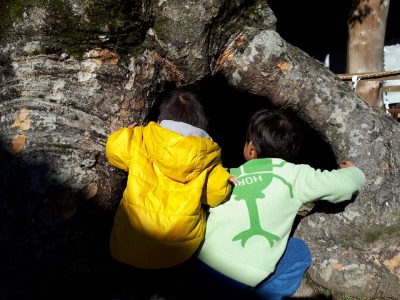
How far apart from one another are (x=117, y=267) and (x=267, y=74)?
5.05ft

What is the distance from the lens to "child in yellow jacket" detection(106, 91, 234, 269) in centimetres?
222

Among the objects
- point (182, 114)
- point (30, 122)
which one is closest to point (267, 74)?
point (182, 114)

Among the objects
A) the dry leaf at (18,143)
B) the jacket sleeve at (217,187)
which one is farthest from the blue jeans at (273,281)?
the dry leaf at (18,143)

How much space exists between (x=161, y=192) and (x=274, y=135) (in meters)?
0.71

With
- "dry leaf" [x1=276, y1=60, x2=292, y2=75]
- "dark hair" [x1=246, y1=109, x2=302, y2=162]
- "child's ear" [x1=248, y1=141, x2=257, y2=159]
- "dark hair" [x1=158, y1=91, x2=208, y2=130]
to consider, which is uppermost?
"dry leaf" [x1=276, y1=60, x2=292, y2=75]

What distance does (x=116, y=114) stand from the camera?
2570 millimetres

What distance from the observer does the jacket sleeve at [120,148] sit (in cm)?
233

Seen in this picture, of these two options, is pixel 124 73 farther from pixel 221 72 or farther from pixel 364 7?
pixel 364 7

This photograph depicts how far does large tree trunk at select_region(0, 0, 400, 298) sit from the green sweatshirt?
55 centimetres

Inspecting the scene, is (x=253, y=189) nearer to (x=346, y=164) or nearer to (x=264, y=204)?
(x=264, y=204)

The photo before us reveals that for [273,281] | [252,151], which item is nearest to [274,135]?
[252,151]

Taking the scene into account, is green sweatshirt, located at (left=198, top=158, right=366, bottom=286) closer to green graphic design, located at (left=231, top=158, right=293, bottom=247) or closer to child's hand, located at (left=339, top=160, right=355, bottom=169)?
green graphic design, located at (left=231, top=158, right=293, bottom=247)

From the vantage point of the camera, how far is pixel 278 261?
260 cm

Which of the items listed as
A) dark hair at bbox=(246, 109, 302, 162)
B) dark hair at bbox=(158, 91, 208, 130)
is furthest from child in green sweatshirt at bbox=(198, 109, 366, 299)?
dark hair at bbox=(158, 91, 208, 130)
